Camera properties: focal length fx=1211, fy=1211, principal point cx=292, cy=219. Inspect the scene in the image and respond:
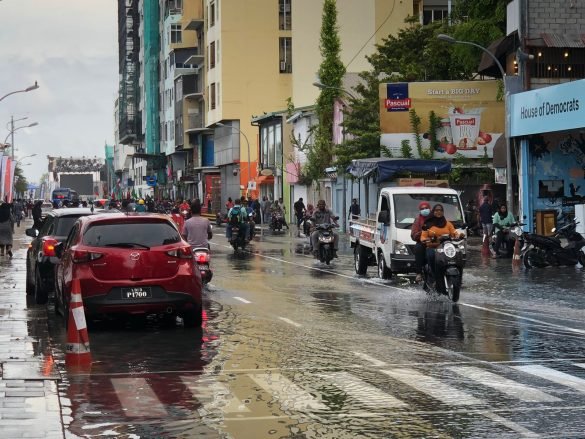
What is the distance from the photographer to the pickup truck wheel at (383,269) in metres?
26.1

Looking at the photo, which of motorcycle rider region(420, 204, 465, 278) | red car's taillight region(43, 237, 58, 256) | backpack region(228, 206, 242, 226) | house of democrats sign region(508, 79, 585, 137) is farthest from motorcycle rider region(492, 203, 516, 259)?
red car's taillight region(43, 237, 58, 256)

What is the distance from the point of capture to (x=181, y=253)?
628 inches

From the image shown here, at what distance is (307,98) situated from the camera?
8300 cm

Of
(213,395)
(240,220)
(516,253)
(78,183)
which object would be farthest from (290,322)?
(78,183)

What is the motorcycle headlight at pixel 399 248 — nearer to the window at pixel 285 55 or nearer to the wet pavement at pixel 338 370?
the wet pavement at pixel 338 370

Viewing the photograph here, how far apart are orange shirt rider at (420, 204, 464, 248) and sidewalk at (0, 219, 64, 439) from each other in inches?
263

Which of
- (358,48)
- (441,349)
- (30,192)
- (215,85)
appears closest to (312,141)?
(358,48)

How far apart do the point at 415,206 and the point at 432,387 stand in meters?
15.2

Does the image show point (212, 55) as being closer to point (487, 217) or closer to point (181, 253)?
point (487, 217)

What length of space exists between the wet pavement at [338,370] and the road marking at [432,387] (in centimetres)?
2

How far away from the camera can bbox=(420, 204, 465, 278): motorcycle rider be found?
2097 cm

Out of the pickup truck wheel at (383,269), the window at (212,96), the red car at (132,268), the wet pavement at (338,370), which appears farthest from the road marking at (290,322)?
the window at (212,96)

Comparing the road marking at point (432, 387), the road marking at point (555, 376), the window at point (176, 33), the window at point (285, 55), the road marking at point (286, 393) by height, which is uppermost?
the window at point (176, 33)

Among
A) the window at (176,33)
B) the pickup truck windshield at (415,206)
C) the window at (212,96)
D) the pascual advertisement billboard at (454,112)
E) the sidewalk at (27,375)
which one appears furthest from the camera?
the window at (176,33)
